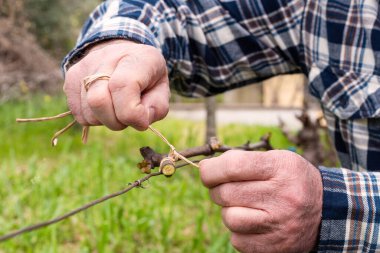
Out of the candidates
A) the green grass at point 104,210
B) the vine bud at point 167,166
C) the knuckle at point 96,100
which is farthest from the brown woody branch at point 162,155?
the green grass at point 104,210

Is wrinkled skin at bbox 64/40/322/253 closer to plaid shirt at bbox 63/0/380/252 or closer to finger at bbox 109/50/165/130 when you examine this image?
finger at bbox 109/50/165/130

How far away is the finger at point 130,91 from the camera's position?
0.78 m

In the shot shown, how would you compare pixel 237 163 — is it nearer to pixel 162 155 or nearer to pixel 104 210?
pixel 162 155

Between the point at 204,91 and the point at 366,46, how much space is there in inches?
17.5

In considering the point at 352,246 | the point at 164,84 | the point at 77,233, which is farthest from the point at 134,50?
the point at 77,233

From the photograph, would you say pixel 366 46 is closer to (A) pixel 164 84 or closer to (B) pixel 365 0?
(B) pixel 365 0

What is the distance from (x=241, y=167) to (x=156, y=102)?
0.57ft

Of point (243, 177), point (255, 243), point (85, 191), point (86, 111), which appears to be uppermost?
point (86, 111)

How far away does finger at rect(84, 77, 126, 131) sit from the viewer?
774 mm

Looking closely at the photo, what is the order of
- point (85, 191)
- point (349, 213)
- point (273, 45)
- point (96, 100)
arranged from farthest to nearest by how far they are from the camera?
point (85, 191)
point (273, 45)
point (349, 213)
point (96, 100)

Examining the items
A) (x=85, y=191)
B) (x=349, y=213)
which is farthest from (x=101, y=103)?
(x=85, y=191)

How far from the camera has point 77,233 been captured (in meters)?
1.83

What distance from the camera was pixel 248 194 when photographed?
0.80 meters

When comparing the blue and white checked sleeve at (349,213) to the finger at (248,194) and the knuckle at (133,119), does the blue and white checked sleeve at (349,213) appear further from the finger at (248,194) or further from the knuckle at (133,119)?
the knuckle at (133,119)
